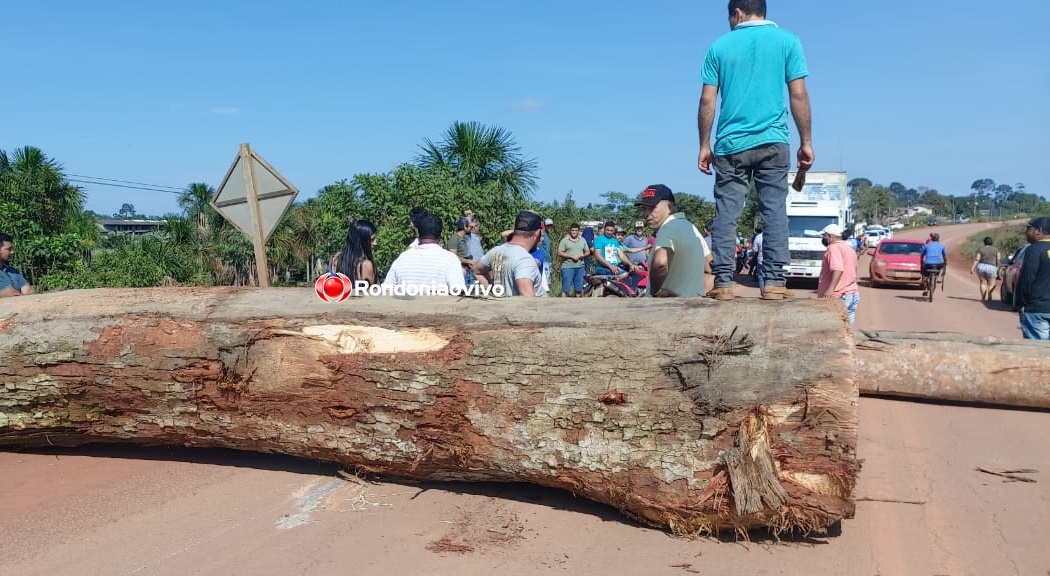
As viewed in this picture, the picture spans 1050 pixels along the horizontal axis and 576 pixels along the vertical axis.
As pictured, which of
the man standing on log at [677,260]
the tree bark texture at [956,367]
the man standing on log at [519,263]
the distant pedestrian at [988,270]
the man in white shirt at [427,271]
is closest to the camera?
the man standing on log at [677,260]

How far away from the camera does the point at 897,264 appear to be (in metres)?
20.8

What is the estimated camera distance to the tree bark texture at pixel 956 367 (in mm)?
5398

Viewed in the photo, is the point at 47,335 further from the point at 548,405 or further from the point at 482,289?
the point at 548,405

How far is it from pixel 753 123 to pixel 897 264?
18.6 meters

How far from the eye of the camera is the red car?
20531 millimetres

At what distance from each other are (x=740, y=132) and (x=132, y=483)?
424 cm

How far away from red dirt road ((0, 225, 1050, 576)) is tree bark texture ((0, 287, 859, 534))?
7.5 inches

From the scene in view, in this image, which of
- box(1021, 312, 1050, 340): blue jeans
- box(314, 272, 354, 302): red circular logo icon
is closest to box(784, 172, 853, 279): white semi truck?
box(1021, 312, 1050, 340): blue jeans

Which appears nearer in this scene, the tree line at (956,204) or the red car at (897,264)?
the red car at (897,264)

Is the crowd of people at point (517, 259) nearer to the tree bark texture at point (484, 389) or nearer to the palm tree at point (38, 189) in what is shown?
the tree bark texture at point (484, 389)

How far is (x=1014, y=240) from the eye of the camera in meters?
37.2

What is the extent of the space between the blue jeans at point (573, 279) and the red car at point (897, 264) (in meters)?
11.5

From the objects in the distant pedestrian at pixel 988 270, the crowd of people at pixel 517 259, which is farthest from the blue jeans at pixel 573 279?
the distant pedestrian at pixel 988 270

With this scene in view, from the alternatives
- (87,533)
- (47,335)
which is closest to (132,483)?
(87,533)
